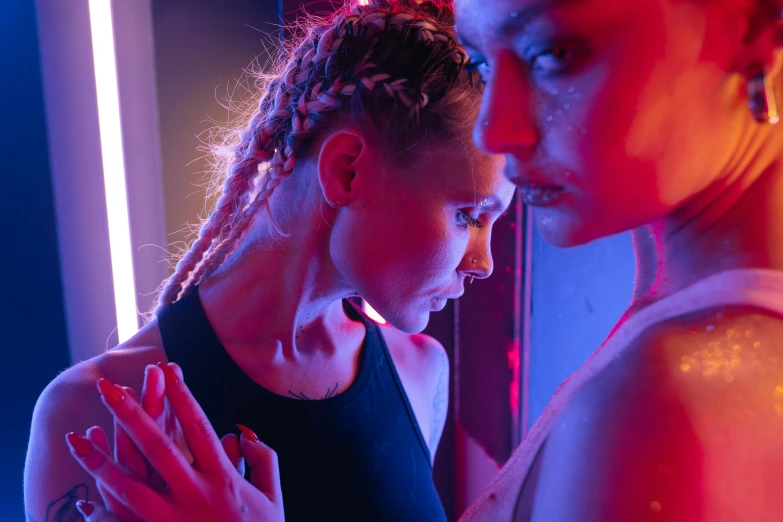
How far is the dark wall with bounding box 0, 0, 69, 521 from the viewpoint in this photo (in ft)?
3.91

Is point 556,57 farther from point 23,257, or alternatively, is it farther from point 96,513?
point 23,257

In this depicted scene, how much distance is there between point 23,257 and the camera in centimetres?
125

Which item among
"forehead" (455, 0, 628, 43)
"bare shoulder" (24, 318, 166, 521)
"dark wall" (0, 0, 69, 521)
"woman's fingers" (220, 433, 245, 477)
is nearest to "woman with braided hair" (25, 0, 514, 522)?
"bare shoulder" (24, 318, 166, 521)

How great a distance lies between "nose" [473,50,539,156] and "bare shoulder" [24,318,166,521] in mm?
612

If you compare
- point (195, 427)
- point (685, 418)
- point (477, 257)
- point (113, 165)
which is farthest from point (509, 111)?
point (113, 165)

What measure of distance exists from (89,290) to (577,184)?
131cm

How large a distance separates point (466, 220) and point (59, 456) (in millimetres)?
595

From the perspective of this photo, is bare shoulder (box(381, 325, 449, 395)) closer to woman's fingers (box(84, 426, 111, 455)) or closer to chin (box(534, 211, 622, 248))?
woman's fingers (box(84, 426, 111, 455))

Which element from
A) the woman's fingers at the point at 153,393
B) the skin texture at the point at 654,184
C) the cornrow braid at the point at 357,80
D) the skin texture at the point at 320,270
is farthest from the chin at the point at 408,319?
the skin texture at the point at 654,184

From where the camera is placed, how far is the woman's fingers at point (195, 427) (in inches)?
19.3

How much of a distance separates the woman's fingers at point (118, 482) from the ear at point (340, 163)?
40 centimetres

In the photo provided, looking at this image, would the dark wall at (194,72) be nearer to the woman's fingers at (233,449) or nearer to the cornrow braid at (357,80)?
the cornrow braid at (357,80)

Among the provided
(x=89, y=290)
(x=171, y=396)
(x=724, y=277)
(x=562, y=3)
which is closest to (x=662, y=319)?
(x=724, y=277)

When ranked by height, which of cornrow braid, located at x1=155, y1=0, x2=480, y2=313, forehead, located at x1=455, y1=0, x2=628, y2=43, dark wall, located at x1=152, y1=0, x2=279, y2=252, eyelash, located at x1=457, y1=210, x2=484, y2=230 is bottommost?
eyelash, located at x1=457, y1=210, x2=484, y2=230
